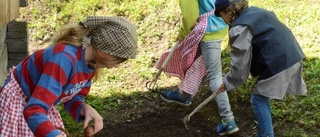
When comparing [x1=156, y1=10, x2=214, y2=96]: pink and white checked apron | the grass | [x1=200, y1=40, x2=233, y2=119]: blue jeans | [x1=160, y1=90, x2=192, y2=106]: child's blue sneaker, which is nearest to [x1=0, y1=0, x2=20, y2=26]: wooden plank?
the grass

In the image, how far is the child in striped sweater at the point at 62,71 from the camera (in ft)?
7.98

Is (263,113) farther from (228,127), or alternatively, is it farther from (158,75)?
(158,75)

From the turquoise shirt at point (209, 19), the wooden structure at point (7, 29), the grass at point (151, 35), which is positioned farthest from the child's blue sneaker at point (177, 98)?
the wooden structure at point (7, 29)

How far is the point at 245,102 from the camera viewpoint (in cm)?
548

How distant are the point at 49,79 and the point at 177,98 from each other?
3186 mm

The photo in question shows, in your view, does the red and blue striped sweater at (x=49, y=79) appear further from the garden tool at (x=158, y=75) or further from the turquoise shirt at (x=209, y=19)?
the garden tool at (x=158, y=75)

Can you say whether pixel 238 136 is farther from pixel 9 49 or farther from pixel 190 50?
pixel 9 49

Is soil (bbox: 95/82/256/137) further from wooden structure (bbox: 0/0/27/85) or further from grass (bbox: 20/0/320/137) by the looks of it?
wooden structure (bbox: 0/0/27/85)

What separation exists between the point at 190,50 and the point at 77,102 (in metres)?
2.31

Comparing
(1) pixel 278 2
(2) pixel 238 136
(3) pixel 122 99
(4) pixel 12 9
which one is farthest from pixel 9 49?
(1) pixel 278 2

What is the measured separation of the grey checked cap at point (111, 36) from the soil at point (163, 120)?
248cm

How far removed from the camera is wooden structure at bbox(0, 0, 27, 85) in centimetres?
416

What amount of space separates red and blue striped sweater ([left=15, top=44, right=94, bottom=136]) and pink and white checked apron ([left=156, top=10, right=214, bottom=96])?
7.42 feet

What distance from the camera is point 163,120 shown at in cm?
538
